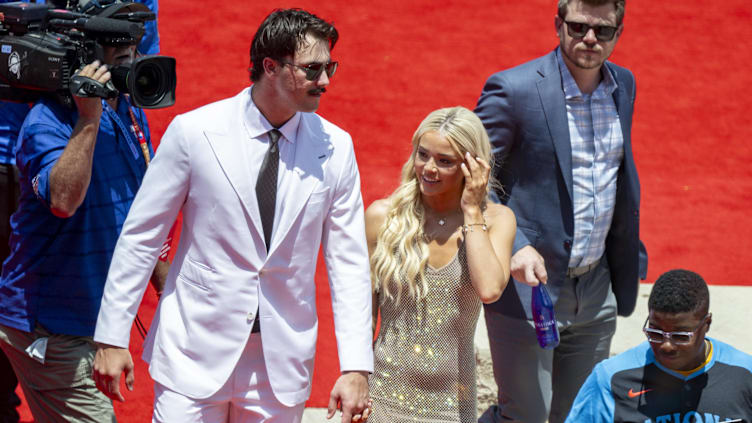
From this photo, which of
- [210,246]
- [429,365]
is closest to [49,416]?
[210,246]

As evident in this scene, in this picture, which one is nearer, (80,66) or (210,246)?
(210,246)

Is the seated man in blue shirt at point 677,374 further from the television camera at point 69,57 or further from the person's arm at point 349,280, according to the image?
the television camera at point 69,57

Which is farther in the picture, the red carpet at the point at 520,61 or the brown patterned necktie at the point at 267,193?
the red carpet at the point at 520,61

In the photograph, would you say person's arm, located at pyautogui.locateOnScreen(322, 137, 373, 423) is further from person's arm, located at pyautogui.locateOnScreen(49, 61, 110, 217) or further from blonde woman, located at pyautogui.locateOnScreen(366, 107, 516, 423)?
person's arm, located at pyautogui.locateOnScreen(49, 61, 110, 217)

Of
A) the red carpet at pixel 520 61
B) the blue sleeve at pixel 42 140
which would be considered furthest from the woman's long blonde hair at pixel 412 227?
the red carpet at pixel 520 61

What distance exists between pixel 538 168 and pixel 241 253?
1490 millimetres

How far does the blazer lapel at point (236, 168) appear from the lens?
10.2ft

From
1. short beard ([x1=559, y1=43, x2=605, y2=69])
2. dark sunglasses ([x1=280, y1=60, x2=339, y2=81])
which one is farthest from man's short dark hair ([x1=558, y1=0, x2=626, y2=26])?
dark sunglasses ([x1=280, y1=60, x2=339, y2=81])

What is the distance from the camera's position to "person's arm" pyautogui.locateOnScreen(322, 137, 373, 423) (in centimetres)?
325

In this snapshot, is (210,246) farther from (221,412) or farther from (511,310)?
(511,310)

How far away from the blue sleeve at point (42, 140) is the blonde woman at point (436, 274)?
1175mm

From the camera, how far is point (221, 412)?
322 centimetres

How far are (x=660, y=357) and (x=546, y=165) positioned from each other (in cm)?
104

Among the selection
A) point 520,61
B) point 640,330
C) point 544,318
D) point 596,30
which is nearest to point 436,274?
point 544,318
